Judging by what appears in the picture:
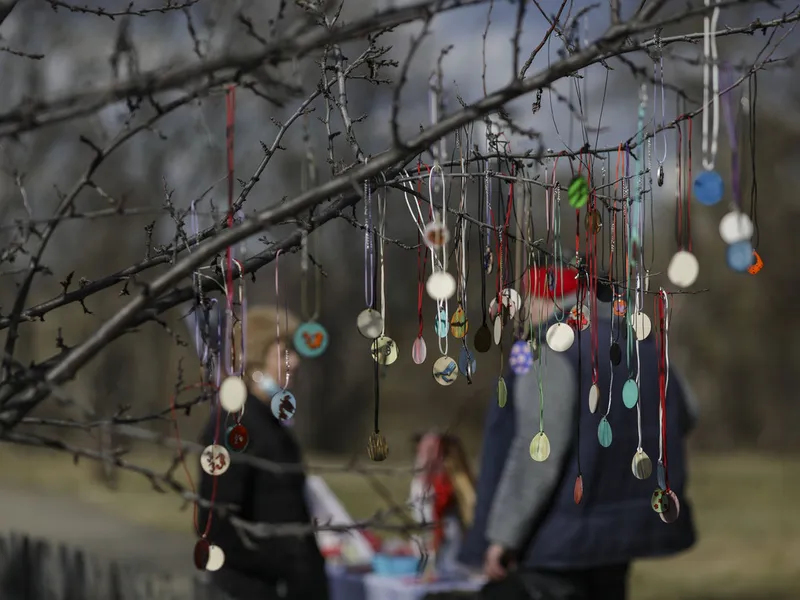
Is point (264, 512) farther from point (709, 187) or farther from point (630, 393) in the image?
point (709, 187)

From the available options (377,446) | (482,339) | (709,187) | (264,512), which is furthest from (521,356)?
(264,512)

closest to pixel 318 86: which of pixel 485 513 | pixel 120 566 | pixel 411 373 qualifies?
pixel 485 513

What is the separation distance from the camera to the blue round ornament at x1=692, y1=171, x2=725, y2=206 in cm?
172

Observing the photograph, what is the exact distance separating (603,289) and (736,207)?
0.99 m

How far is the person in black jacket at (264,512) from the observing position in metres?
3.73

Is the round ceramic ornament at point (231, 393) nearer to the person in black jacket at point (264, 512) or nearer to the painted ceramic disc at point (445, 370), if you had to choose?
the painted ceramic disc at point (445, 370)

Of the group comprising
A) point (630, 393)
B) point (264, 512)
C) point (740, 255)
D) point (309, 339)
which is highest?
point (740, 255)

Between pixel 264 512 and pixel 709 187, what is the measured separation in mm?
2446

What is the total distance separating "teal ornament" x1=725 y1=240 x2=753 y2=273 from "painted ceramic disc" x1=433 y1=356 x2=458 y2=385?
883mm

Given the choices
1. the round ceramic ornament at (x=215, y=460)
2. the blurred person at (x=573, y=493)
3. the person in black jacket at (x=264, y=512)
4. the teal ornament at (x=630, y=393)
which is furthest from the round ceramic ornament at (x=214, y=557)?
the blurred person at (x=573, y=493)

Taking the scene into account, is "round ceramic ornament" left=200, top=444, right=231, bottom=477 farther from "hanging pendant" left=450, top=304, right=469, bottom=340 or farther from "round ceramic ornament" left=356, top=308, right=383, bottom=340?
"hanging pendant" left=450, top=304, right=469, bottom=340

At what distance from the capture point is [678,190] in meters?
2.15

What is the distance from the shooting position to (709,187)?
5.67 ft

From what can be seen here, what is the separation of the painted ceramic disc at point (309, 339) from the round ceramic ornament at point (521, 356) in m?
0.57
